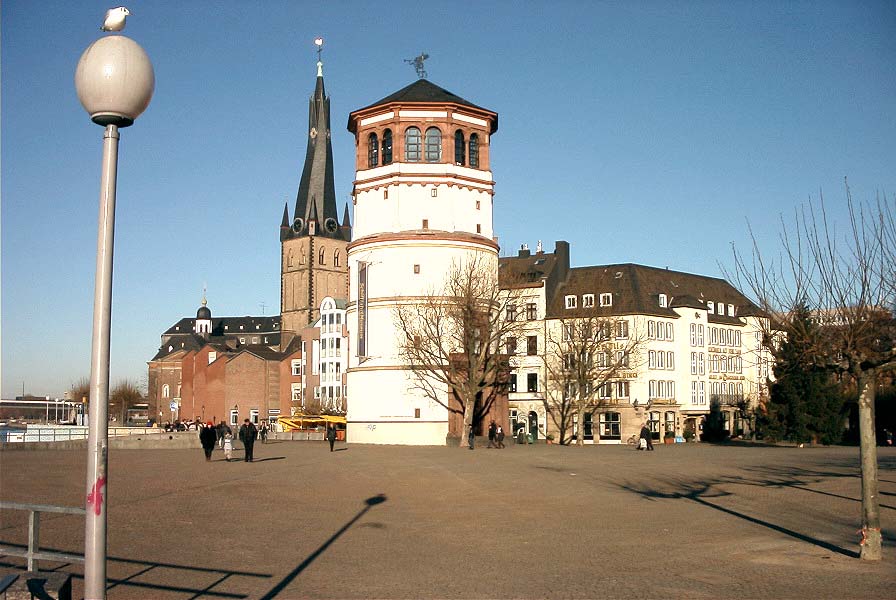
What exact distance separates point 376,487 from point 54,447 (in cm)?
2991

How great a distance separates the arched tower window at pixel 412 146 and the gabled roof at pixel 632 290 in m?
22.4

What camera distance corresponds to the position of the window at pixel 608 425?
74.6 m

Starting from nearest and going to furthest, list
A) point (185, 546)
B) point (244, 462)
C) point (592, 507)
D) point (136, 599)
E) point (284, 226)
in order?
point (136, 599), point (185, 546), point (592, 507), point (244, 462), point (284, 226)

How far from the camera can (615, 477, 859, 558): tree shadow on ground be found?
1599 centimetres

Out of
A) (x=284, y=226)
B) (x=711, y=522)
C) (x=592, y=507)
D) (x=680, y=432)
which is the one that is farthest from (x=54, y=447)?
(x=284, y=226)

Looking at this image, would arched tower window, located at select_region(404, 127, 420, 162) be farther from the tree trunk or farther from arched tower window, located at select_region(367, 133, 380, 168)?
the tree trunk

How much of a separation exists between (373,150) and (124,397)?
4663 inches

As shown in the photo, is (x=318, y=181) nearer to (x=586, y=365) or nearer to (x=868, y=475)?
(x=586, y=365)

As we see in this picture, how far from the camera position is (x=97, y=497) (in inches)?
238

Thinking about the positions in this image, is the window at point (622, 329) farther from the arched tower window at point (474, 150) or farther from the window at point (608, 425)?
the arched tower window at point (474, 150)

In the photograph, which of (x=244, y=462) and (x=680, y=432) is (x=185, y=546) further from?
(x=680, y=432)

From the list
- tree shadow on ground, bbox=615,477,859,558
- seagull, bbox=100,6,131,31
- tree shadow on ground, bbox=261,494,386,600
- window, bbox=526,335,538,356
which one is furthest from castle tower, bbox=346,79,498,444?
seagull, bbox=100,6,131,31

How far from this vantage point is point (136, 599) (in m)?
10.9

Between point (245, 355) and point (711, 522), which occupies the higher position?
point (245, 355)
